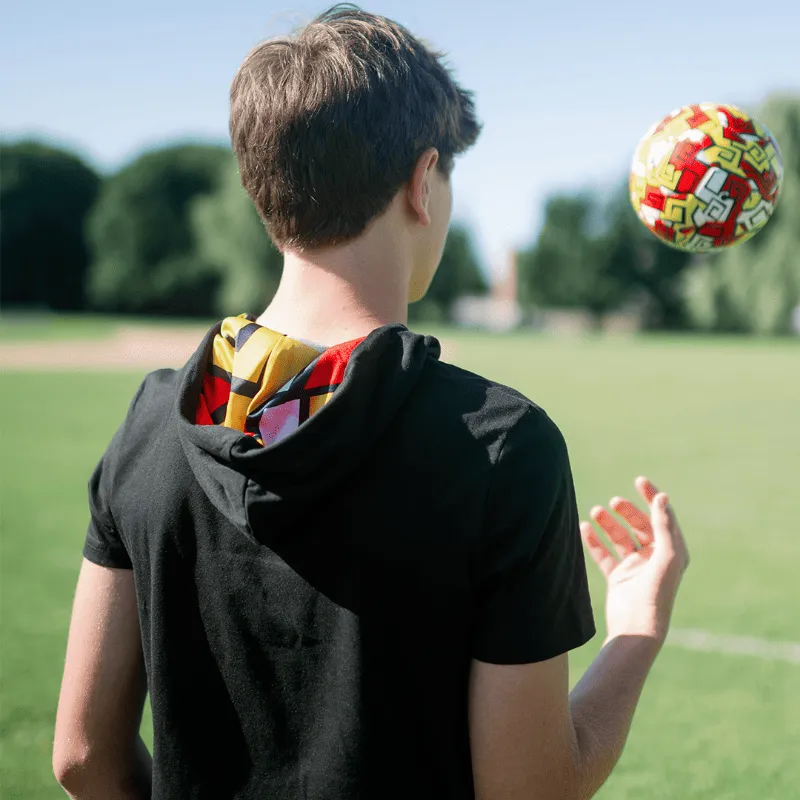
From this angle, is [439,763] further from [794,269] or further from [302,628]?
[794,269]

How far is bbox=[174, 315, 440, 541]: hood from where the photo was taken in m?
1.37

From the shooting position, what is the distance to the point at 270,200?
1660 millimetres

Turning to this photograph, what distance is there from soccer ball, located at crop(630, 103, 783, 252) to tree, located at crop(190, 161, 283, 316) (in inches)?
2353

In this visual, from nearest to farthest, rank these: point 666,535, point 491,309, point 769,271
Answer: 1. point 666,535
2. point 769,271
3. point 491,309

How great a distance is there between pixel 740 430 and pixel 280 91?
14.1 metres

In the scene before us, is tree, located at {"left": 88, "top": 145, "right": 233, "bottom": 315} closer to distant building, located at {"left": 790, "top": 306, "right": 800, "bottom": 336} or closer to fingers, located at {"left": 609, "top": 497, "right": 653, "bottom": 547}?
distant building, located at {"left": 790, "top": 306, "right": 800, "bottom": 336}

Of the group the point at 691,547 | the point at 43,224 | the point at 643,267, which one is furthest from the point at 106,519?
the point at 43,224

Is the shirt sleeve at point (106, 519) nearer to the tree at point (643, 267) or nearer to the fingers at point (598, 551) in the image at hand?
the fingers at point (598, 551)

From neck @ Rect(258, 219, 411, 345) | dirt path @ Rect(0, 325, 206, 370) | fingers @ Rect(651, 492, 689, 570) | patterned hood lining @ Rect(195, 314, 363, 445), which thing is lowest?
dirt path @ Rect(0, 325, 206, 370)

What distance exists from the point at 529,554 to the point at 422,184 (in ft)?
2.32

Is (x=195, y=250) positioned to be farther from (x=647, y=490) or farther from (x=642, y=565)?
(x=642, y=565)

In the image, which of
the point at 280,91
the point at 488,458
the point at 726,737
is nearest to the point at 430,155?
the point at 280,91

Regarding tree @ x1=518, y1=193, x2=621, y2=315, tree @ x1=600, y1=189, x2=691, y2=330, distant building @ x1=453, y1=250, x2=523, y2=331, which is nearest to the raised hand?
tree @ x1=600, y1=189, x2=691, y2=330

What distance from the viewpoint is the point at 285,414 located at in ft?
4.76
